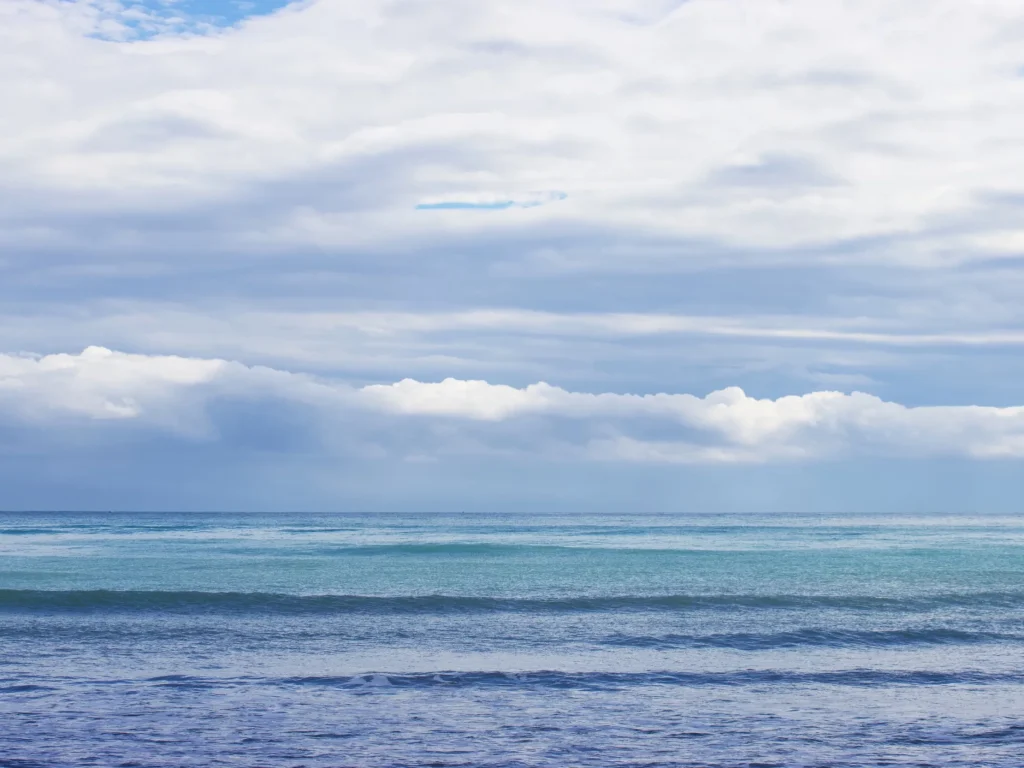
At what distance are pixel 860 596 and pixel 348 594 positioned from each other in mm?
13947

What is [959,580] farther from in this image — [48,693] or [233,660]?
[48,693]

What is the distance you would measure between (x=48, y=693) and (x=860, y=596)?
20.4 metres

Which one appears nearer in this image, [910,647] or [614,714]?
[614,714]

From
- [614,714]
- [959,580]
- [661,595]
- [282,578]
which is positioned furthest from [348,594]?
[959,580]

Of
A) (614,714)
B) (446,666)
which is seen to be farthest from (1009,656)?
(446,666)

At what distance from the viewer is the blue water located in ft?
37.8

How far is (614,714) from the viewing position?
1327cm

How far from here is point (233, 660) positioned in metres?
17.3

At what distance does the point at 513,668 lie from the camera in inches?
658

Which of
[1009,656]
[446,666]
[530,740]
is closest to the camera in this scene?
[530,740]

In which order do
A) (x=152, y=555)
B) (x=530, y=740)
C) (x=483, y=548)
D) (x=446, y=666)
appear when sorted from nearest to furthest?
1. (x=530, y=740)
2. (x=446, y=666)
3. (x=152, y=555)
4. (x=483, y=548)

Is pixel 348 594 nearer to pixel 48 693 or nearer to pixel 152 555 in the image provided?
pixel 48 693

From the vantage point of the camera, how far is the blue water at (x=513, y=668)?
11.5 metres

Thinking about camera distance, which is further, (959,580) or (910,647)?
(959,580)
